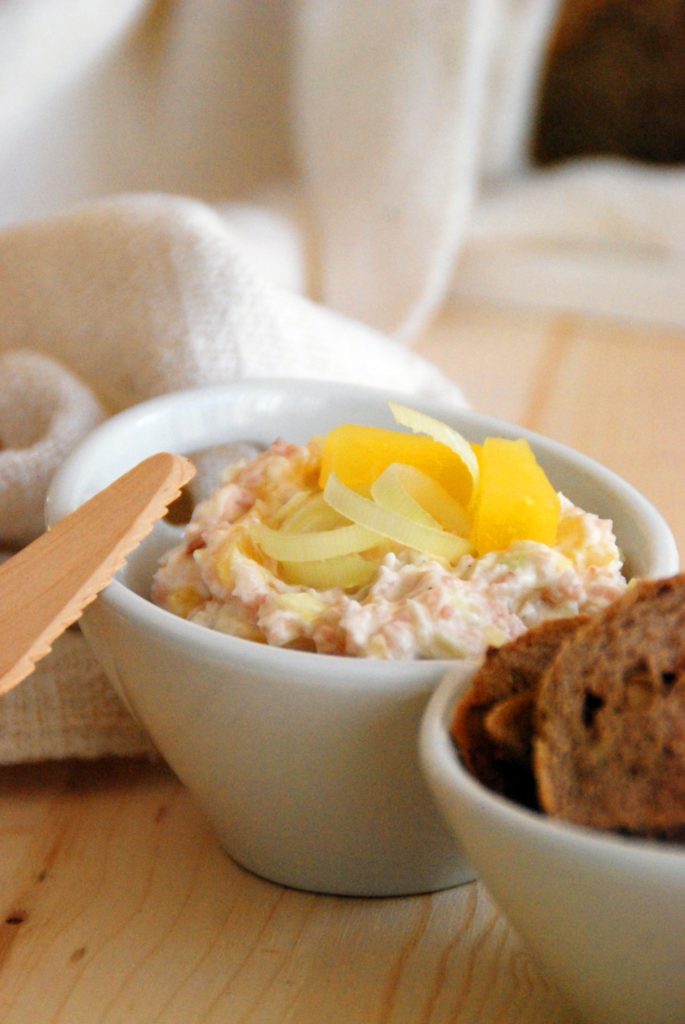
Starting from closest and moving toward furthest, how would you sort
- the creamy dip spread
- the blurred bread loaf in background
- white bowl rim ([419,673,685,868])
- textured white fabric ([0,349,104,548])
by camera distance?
white bowl rim ([419,673,685,868]) < the creamy dip spread < textured white fabric ([0,349,104,548]) < the blurred bread loaf in background

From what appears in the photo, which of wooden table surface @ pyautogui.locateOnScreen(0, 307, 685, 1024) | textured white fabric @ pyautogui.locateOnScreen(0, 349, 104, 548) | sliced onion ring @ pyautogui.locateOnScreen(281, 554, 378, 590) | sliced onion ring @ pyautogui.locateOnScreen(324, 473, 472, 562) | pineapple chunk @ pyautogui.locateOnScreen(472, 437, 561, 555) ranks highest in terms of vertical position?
pineapple chunk @ pyautogui.locateOnScreen(472, 437, 561, 555)

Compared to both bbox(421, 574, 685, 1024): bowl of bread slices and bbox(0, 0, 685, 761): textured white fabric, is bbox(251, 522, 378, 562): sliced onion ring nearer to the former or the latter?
bbox(421, 574, 685, 1024): bowl of bread slices

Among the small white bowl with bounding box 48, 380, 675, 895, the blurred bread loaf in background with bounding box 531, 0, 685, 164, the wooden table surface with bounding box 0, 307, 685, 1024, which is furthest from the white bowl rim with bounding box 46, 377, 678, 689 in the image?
the blurred bread loaf in background with bounding box 531, 0, 685, 164

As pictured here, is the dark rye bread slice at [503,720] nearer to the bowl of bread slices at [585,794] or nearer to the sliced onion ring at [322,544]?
the bowl of bread slices at [585,794]

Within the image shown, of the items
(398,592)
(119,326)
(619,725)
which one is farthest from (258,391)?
(619,725)

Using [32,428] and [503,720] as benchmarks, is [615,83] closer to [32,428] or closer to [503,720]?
[32,428]

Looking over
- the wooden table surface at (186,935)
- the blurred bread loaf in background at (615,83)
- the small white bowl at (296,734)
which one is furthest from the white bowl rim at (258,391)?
the blurred bread loaf in background at (615,83)

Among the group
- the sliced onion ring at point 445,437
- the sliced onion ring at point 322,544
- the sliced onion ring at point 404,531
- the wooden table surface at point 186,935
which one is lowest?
the wooden table surface at point 186,935
